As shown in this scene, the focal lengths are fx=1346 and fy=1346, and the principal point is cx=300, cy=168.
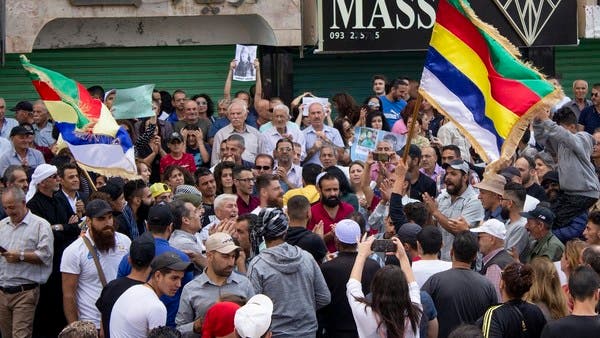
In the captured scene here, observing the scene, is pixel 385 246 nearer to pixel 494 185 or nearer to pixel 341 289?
pixel 341 289

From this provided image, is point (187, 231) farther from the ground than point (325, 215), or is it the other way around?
point (187, 231)

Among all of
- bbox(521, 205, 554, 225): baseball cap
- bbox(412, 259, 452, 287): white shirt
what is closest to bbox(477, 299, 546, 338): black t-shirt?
bbox(412, 259, 452, 287): white shirt

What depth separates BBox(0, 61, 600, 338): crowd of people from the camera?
898cm

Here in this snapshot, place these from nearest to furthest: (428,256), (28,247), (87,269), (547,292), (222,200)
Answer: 1. (547,292)
2. (428,256)
3. (87,269)
4. (28,247)
5. (222,200)

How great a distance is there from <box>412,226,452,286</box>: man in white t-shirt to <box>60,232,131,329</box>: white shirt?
2.60 meters

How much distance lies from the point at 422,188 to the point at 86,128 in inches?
141

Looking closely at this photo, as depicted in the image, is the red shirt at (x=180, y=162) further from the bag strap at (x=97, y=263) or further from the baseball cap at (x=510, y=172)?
the bag strap at (x=97, y=263)

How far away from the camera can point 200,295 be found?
9.38 meters

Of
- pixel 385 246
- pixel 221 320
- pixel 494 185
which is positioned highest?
pixel 221 320

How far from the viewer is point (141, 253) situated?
30.7 feet

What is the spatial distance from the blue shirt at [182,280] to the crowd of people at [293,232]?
1 centimetres

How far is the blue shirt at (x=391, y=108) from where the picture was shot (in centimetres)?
1788

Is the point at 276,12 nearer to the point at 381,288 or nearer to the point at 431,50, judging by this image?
the point at 431,50

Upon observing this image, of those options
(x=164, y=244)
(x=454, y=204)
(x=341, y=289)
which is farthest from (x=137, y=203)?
(x=341, y=289)
